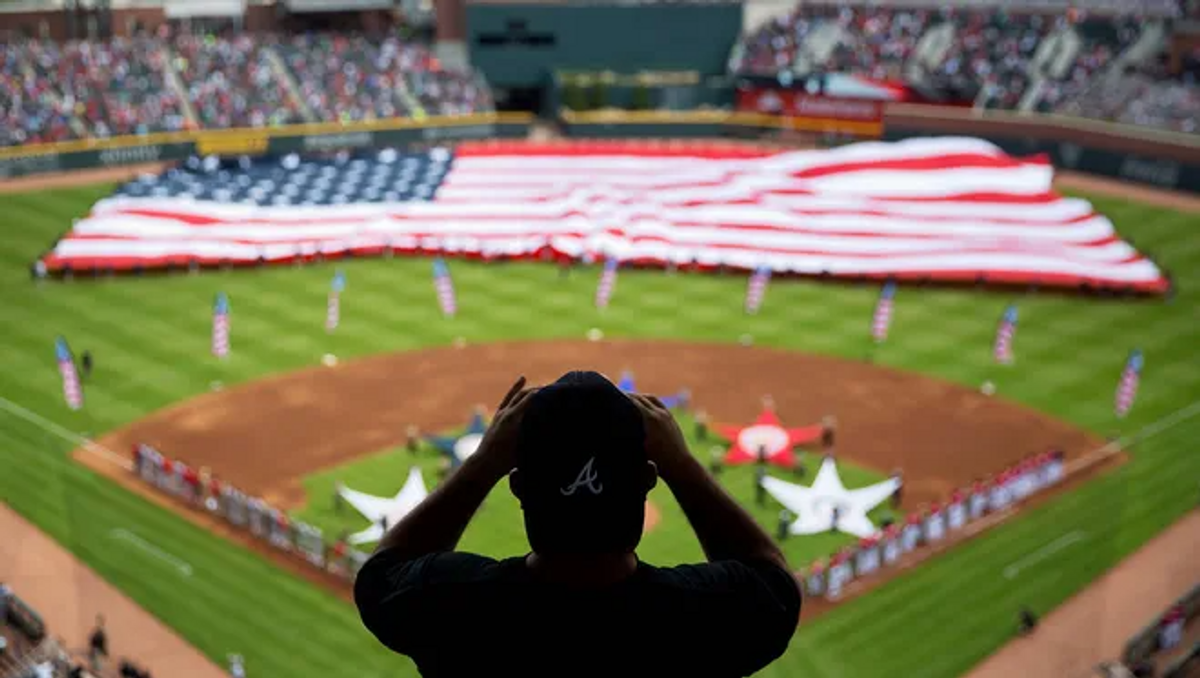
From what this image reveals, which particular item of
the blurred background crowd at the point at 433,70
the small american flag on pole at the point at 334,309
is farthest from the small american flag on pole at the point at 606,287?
the blurred background crowd at the point at 433,70

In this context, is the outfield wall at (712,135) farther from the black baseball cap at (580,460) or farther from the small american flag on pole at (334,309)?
the black baseball cap at (580,460)

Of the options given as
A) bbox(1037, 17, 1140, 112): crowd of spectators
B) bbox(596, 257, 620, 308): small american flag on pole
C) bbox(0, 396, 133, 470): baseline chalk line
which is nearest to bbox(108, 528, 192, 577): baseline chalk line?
bbox(0, 396, 133, 470): baseline chalk line

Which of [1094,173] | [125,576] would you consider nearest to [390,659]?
[125,576]

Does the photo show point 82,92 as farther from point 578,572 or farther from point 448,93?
point 578,572

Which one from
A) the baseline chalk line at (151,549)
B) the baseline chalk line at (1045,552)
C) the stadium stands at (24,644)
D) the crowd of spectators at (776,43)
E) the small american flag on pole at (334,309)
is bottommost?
the small american flag on pole at (334,309)

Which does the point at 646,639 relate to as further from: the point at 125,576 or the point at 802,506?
the point at 802,506

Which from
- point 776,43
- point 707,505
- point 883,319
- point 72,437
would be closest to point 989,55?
Answer: point 776,43
